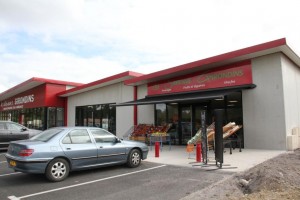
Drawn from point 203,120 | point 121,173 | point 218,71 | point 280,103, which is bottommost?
point 121,173

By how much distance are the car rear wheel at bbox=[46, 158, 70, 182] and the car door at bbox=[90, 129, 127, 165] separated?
3.53 ft

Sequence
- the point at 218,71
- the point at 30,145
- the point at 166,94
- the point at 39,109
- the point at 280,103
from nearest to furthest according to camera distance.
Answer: the point at 30,145
the point at 280,103
the point at 218,71
the point at 166,94
the point at 39,109

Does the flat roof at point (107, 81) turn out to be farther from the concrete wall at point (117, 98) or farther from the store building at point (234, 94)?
the concrete wall at point (117, 98)

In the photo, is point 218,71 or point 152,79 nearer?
point 218,71

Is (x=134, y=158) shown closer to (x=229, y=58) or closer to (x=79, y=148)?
(x=79, y=148)

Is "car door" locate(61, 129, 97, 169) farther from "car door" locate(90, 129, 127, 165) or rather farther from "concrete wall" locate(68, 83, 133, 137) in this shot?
"concrete wall" locate(68, 83, 133, 137)

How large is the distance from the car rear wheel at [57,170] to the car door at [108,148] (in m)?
1.08

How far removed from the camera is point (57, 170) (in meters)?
7.18

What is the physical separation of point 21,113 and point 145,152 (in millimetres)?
26314

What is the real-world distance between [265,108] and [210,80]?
3.06 m

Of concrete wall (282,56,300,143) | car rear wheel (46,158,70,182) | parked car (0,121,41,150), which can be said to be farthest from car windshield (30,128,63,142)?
concrete wall (282,56,300,143)

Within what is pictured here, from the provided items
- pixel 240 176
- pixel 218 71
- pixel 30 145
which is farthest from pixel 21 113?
pixel 240 176

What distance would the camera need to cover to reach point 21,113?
3156 cm

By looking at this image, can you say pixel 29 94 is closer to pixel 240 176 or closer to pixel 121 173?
pixel 121 173
